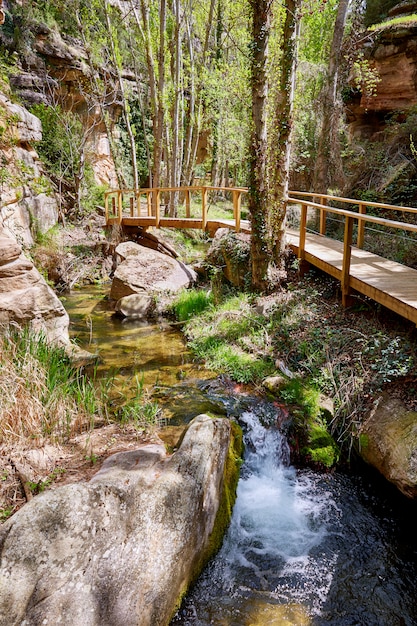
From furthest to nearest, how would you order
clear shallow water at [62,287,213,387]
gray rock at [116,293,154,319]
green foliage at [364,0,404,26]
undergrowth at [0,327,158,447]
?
green foliage at [364,0,404,26]
gray rock at [116,293,154,319]
clear shallow water at [62,287,213,387]
undergrowth at [0,327,158,447]

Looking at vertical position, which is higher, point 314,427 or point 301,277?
point 301,277

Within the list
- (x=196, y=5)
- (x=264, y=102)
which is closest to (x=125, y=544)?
(x=264, y=102)

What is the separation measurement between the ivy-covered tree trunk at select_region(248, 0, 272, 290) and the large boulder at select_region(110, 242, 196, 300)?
2698 mm

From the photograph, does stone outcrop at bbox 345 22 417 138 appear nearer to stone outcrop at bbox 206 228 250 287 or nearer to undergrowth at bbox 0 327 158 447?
stone outcrop at bbox 206 228 250 287

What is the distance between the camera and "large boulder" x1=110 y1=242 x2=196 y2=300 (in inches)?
392

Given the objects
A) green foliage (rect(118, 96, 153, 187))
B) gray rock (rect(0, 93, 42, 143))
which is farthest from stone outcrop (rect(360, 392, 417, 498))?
green foliage (rect(118, 96, 153, 187))

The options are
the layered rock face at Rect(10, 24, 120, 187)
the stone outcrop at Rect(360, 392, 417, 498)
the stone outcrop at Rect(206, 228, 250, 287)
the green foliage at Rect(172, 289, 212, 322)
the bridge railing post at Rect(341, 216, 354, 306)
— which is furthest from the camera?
the layered rock face at Rect(10, 24, 120, 187)

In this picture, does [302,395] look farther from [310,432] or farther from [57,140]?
[57,140]

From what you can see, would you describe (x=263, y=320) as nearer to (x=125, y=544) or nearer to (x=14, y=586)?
(x=125, y=544)

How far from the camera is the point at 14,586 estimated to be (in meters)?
2.18

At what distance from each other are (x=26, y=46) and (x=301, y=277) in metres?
15.6

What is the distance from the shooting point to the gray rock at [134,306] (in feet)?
30.2

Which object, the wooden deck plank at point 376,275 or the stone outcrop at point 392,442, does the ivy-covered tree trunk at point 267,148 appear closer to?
the wooden deck plank at point 376,275

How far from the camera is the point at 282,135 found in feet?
23.7
